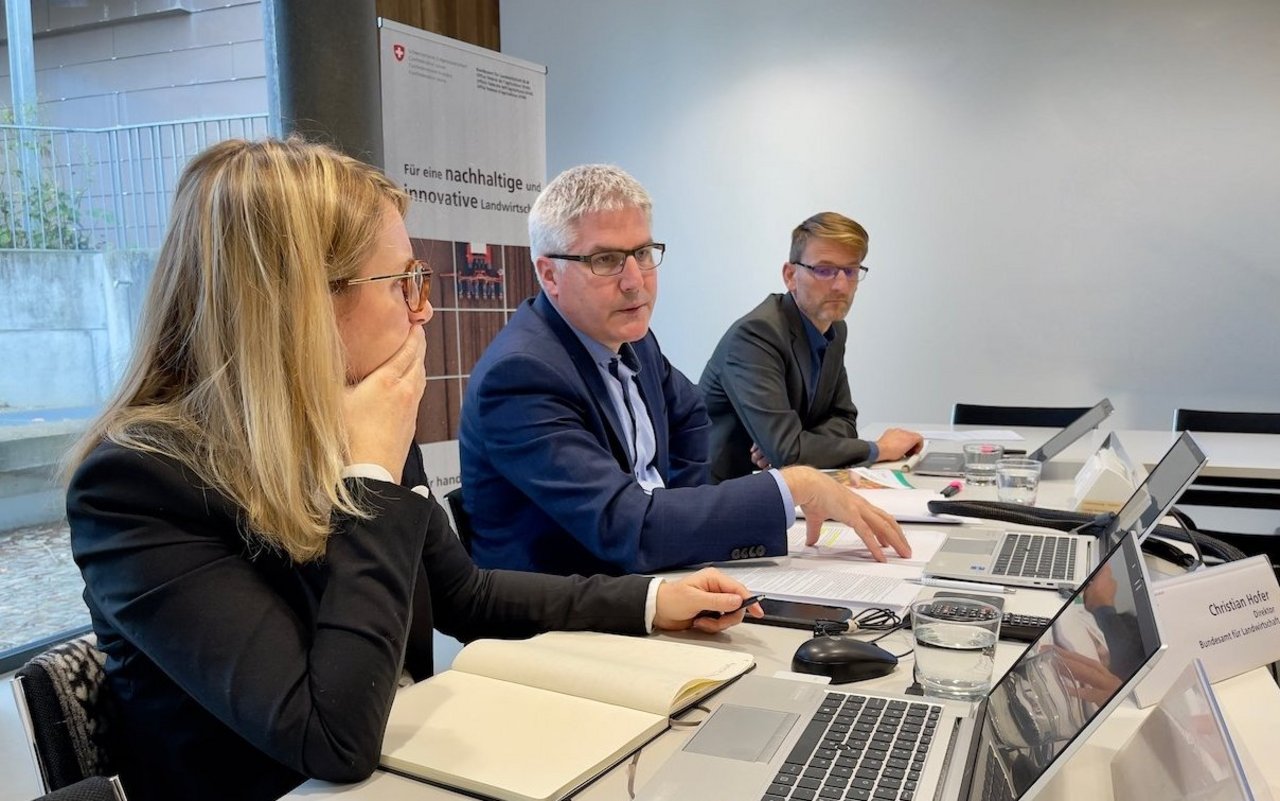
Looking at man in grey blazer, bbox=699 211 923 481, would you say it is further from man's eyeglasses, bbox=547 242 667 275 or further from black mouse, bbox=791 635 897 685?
black mouse, bbox=791 635 897 685

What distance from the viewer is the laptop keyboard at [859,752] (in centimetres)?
82

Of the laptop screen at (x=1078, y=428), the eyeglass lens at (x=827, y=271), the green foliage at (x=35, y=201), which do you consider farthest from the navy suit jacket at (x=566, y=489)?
the green foliage at (x=35, y=201)

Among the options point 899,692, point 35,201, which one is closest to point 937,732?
point 899,692

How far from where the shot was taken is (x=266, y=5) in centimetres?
317

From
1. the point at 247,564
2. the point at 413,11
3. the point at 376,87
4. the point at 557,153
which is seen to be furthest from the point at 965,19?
the point at 247,564

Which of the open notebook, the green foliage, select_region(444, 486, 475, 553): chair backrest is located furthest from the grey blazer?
the green foliage

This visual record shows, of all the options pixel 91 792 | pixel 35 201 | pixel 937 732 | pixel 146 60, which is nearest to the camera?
pixel 91 792

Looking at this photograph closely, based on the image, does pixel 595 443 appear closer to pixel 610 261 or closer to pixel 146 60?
pixel 610 261

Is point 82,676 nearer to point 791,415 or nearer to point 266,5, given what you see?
point 791,415

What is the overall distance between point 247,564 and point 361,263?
1.22ft

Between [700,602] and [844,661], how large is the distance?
0.23 metres

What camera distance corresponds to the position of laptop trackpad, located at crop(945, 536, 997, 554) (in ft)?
5.54

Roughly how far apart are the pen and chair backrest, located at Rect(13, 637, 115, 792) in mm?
1129

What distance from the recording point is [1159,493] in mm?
1568
